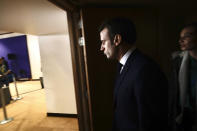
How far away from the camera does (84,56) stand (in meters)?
1.39

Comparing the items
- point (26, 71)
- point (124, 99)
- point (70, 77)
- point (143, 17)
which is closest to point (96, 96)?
point (124, 99)

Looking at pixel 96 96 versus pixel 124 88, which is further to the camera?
pixel 96 96

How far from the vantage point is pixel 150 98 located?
70 cm

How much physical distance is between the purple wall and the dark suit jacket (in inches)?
304

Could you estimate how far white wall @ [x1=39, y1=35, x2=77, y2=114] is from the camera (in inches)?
109

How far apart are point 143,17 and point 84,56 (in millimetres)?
964

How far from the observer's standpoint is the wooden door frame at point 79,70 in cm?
140

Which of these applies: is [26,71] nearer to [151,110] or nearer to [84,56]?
[84,56]

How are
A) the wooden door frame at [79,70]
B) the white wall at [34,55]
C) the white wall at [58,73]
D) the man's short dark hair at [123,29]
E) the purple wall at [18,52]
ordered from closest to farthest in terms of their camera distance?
the man's short dark hair at [123,29], the wooden door frame at [79,70], the white wall at [58,73], the white wall at [34,55], the purple wall at [18,52]

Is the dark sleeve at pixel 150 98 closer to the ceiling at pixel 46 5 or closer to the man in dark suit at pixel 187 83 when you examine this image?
the man in dark suit at pixel 187 83

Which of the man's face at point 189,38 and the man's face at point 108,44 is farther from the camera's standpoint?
the man's face at point 189,38

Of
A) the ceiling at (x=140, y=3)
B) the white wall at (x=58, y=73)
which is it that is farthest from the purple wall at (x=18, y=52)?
the ceiling at (x=140, y=3)

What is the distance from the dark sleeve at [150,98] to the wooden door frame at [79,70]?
0.76 meters

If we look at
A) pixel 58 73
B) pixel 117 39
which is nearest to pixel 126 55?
pixel 117 39
